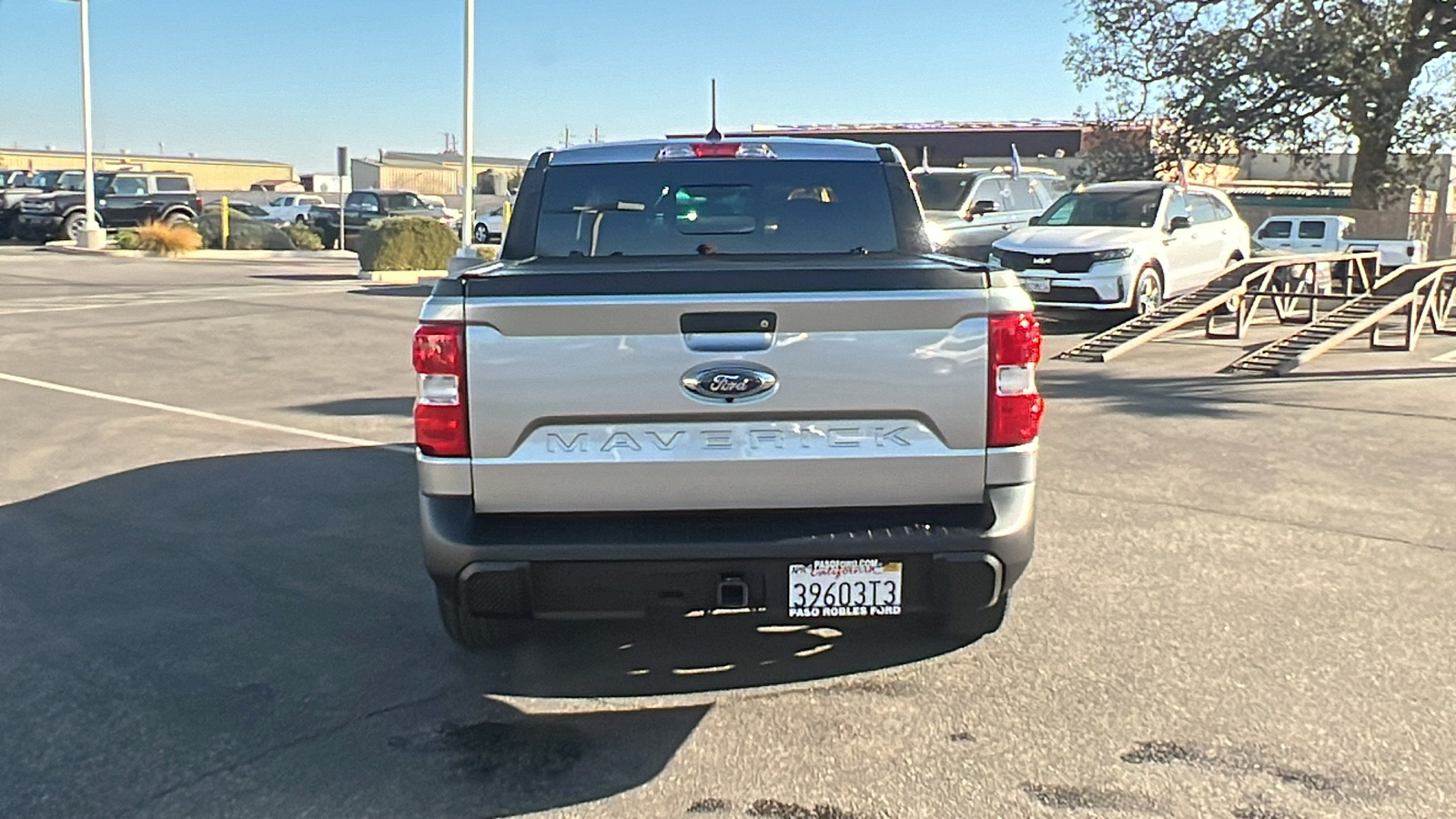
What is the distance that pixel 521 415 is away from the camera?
12.0 feet

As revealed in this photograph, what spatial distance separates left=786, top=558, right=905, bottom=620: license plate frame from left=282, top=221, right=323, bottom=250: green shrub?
109 ft

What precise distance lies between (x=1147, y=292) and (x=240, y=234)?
24568 mm

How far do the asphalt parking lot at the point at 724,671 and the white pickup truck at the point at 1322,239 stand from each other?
18976 mm

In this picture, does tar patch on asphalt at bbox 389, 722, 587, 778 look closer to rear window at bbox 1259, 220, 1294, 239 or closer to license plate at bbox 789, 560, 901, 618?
license plate at bbox 789, 560, 901, 618

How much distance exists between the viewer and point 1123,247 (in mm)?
14898

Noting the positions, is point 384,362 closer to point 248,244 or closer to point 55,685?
point 55,685

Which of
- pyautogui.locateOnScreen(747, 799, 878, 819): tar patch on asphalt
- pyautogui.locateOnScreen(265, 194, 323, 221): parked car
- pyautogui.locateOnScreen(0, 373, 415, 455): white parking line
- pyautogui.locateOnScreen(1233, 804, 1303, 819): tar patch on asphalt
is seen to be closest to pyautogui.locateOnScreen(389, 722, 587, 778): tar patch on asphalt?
pyautogui.locateOnScreen(747, 799, 878, 819): tar patch on asphalt

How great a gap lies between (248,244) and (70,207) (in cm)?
427

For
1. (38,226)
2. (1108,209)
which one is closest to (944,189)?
(1108,209)

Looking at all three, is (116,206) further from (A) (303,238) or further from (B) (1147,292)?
(B) (1147,292)

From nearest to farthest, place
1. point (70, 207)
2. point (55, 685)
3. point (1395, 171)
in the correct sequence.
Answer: point (55, 685)
point (1395, 171)
point (70, 207)

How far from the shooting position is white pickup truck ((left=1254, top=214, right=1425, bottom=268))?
2509cm

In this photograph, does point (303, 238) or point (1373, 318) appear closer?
point (1373, 318)

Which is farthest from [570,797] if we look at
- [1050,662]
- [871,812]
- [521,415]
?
[1050,662]
